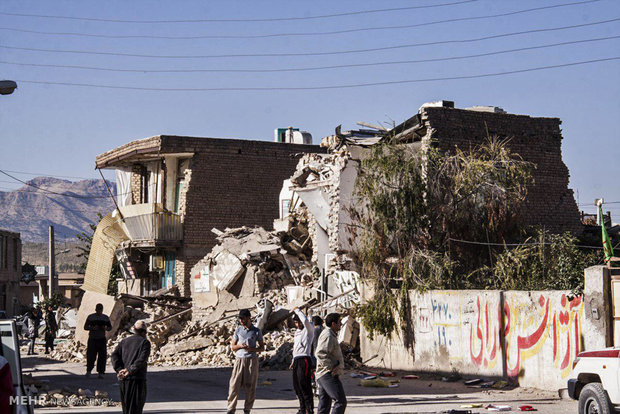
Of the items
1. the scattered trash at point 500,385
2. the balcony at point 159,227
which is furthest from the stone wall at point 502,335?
the balcony at point 159,227

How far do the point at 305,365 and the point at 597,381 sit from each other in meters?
4.24

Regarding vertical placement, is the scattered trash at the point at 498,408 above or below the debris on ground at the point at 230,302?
below

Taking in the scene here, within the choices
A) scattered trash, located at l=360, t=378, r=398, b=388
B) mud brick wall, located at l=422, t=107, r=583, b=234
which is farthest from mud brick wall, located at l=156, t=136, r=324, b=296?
scattered trash, located at l=360, t=378, r=398, b=388

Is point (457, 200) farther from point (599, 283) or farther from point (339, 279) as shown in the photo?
point (599, 283)

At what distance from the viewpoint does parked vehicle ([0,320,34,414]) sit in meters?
8.23

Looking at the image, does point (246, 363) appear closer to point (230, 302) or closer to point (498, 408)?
point (498, 408)

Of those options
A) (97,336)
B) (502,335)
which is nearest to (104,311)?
(97,336)

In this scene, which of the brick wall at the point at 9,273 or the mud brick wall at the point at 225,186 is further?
the brick wall at the point at 9,273

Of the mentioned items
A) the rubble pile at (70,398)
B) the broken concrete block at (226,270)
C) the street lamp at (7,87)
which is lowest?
the rubble pile at (70,398)

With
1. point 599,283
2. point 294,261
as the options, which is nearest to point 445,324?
point 599,283

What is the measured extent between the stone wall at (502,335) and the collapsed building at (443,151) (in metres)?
3.29

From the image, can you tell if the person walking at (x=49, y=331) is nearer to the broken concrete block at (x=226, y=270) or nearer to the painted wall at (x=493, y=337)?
the broken concrete block at (x=226, y=270)

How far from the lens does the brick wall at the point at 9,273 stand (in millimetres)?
56438

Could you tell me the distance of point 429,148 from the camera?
2269cm
